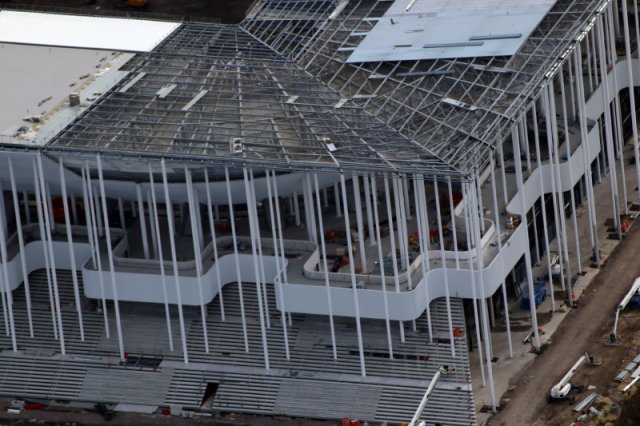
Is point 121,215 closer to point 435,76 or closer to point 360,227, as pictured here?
point 360,227

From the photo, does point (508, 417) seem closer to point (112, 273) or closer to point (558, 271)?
point (558, 271)

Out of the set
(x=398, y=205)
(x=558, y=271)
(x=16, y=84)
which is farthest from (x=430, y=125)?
(x=16, y=84)

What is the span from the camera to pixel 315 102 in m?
180

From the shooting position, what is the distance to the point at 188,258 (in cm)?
17862

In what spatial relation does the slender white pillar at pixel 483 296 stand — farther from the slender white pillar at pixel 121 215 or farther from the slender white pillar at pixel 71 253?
the slender white pillar at pixel 71 253

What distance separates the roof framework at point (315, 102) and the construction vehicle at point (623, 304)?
17702 millimetres

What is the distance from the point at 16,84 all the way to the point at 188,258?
78.7 feet

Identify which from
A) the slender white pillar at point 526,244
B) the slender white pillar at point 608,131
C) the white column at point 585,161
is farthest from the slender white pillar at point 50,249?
the slender white pillar at point 608,131

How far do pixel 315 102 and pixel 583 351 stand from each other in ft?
97.7

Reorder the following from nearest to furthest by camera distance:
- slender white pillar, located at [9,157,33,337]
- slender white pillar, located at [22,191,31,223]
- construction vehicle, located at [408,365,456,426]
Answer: construction vehicle, located at [408,365,456,426] → slender white pillar, located at [9,157,33,337] → slender white pillar, located at [22,191,31,223]

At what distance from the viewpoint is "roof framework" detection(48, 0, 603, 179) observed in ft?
558

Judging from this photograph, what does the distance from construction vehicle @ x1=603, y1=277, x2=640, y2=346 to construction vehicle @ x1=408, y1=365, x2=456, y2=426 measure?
47.2ft

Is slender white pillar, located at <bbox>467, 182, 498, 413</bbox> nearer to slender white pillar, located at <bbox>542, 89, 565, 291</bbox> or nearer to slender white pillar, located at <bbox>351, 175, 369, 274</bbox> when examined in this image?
slender white pillar, located at <bbox>351, 175, 369, 274</bbox>

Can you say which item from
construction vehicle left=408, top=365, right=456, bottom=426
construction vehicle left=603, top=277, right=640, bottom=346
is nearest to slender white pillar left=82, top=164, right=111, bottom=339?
construction vehicle left=408, top=365, right=456, bottom=426
